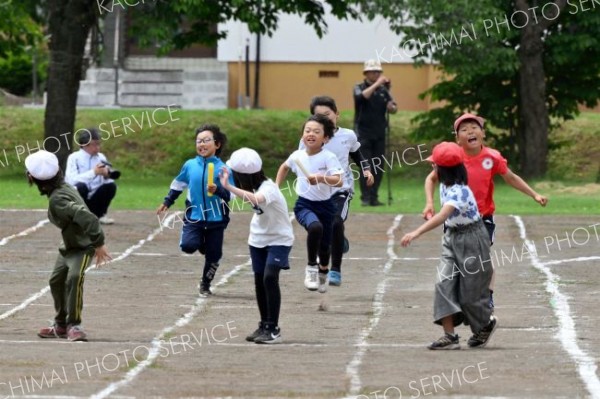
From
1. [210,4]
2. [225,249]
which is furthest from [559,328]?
[210,4]

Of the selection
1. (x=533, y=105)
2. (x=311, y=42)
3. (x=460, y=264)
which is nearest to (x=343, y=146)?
(x=460, y=264)

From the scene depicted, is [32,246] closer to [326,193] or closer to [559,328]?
[326,193]

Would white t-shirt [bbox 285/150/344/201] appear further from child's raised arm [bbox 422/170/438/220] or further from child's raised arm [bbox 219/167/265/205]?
child's raised arm [bbox 219/167/265/205]

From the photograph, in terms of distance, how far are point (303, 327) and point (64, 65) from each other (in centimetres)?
1737

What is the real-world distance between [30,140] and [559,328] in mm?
23725

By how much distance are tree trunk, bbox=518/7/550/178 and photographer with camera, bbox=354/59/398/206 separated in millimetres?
5733

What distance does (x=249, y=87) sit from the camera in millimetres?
41688

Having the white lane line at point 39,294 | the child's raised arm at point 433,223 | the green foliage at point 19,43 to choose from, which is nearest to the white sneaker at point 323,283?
the child's raised arm at point 433,223

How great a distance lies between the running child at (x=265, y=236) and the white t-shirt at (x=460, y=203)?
1.37m

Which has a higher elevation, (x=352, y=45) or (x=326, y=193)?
(x=352, y=45)

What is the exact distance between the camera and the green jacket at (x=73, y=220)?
12648 millimetres

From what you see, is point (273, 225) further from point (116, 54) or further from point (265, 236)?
point (116, 54)

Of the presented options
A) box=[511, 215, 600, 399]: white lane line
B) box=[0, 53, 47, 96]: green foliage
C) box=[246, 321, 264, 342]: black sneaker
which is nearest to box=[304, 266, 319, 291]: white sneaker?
box=[246, 321, 264, 342]: black sneaker

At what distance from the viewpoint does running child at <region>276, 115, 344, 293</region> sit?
1420cm
